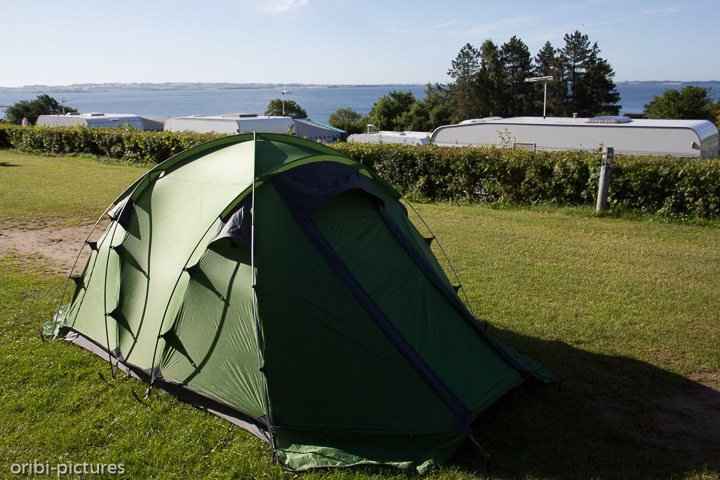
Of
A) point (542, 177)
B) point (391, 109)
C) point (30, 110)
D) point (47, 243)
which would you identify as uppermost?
point (391, 109)

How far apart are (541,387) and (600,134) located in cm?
1163

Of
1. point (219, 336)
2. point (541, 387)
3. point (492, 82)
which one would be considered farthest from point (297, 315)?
point (492, 82)

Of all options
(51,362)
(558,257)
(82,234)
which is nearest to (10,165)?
(82,234)

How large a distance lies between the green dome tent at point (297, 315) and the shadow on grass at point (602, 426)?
206 millimetres

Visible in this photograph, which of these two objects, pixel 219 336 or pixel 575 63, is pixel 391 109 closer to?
pixel 575 63

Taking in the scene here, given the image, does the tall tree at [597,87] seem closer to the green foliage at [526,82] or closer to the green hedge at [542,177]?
the green foliage at [526,82]

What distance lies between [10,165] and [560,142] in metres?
18.5

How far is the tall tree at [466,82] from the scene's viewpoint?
155 ft

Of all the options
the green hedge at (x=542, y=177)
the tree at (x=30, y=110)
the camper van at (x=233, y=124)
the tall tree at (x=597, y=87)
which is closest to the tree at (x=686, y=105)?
the tall tree at (x=597, y=87)

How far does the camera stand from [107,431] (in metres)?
3.45

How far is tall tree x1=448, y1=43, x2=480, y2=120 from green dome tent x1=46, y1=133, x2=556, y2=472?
45847 mm

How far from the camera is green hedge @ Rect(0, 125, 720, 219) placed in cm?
893

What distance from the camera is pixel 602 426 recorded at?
3629 mm

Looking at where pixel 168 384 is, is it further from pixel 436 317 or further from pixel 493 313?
pixel 493 313
